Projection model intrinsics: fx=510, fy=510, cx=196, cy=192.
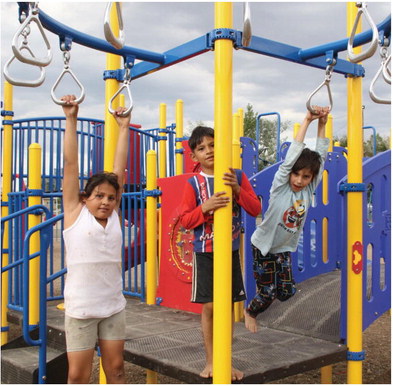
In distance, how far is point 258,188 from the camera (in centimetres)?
417

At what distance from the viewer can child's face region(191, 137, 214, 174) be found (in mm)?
2768

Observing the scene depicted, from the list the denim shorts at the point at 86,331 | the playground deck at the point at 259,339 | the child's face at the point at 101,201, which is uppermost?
the child's face at the point at 101,201

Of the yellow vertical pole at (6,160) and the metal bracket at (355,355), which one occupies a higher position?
the yellow vertical pole at (6,160)

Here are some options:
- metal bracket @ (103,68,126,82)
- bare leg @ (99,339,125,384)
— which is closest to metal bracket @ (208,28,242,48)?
metal bracket @ (103,68,126,82)

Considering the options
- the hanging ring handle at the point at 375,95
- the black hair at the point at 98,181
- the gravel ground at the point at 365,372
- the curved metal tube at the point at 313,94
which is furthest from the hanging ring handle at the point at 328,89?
the gravel ground at the point at 365,372

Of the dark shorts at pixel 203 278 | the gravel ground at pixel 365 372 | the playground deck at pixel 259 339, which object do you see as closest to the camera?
the dark shorts at pixel 203 278

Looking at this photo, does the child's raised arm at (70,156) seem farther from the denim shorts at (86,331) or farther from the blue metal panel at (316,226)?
the blue metal panel at (316,226)

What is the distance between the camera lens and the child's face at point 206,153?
277 cm

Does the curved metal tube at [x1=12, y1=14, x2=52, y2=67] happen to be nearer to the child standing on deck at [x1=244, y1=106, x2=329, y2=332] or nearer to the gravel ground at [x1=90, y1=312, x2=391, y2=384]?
the child standing on deck at [x1=244, y1=106, x2=329, y2=332]

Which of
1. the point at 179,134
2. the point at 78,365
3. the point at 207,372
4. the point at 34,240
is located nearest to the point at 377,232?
the point at 207,372

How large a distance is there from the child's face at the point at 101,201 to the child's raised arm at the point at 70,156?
8 cm

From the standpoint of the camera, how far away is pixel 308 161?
10.6 ft

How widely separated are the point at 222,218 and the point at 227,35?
33.6 inches

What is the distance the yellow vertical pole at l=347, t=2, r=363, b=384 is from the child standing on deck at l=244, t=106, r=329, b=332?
195 millimetres
